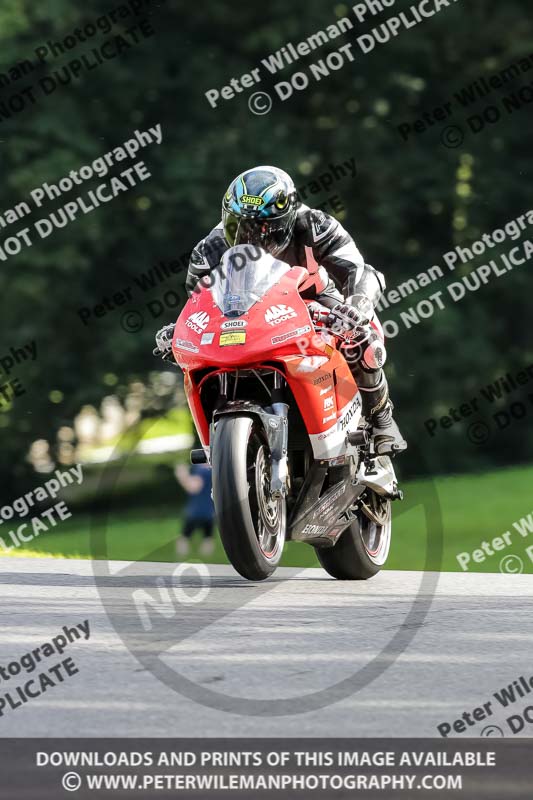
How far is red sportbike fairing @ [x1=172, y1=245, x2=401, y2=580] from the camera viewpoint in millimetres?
6945

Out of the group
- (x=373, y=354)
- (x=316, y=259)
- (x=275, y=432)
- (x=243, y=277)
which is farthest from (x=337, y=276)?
(x=275, y=432)

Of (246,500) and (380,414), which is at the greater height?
(380,414)

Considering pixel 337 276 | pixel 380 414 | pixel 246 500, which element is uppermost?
pixel 337 276

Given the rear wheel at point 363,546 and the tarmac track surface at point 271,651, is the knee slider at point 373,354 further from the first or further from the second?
the tarmac track surface at point 271,651

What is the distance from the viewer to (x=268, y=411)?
23.6 ft

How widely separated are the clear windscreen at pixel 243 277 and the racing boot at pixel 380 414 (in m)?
0.87

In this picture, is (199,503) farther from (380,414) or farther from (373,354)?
(373,354)
